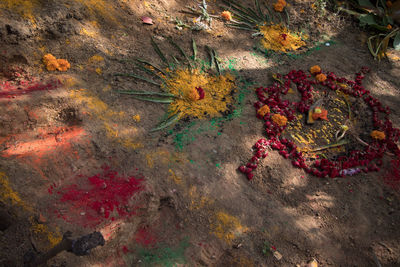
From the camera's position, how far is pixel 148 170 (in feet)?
9.90

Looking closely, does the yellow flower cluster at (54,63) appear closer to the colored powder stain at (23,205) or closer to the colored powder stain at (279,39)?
the colored powder stain at (23,205)

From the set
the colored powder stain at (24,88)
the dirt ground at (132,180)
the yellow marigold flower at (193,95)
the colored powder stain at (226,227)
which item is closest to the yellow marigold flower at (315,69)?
the dirt ground at (132,180)

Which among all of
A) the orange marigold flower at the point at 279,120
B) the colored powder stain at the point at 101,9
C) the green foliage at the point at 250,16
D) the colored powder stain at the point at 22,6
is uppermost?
the colored powder stain at the point at 22,6

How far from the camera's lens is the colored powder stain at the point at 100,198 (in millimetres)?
2484

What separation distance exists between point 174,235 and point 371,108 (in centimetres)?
422

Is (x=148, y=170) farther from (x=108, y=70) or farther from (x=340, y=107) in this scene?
(x=340, y=107)

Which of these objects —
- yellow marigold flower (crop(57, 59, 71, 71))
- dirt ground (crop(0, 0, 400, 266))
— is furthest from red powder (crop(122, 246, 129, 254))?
yellow marigold flower (crop(57, 59, 71, 71))

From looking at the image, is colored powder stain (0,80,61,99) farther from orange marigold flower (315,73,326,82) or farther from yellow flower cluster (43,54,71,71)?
orange marigold flower (315,73,326,82)

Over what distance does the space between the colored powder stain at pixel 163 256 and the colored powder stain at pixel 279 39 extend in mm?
4266

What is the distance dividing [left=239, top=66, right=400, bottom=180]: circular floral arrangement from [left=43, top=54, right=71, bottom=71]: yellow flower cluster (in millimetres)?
2671

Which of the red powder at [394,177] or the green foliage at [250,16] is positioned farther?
the green foliage at [250,16]

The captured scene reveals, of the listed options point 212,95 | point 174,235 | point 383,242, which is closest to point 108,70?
point 212,95

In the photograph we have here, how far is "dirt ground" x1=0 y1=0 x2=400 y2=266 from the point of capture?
2.50 meters

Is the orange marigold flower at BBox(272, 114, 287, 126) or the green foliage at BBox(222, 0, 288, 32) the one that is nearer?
the orange marigold flower at BBox(272, 114, 287, 126)
